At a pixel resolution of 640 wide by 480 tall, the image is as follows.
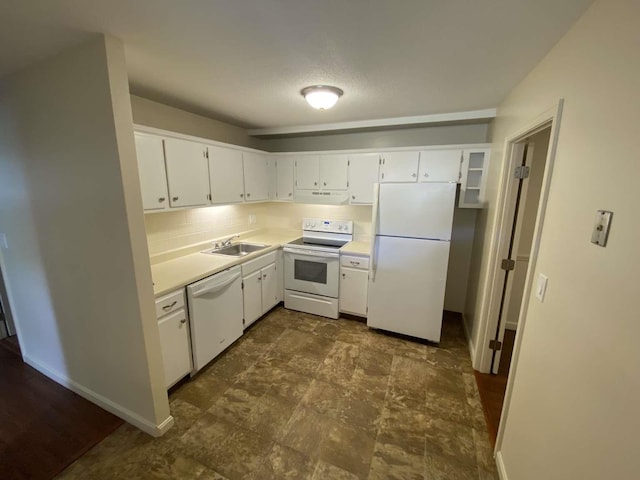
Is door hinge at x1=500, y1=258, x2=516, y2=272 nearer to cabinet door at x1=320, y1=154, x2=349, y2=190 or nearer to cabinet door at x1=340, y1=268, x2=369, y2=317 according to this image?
cabinet door at x1=340, y1=268, x2=369, y2=317

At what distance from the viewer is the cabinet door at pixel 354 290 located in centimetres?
312

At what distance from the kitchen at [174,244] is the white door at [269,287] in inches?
27.2

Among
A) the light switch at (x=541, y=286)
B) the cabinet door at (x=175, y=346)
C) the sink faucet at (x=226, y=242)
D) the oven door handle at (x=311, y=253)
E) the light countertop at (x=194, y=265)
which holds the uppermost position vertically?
the light switch at (x=541, y=286)

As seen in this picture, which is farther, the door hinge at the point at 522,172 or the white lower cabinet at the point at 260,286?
the white lower cabinet at the point at 260,286

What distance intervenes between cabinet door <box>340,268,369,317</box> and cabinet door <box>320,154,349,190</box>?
1.10 metres

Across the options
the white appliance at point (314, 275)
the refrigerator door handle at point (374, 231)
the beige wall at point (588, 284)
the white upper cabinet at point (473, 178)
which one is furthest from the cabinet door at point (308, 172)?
the beige wall at point (588, 284)

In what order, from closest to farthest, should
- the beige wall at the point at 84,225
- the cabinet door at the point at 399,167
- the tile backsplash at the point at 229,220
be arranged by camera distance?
the beige wall at the point at 84,225 < the tile backsplash at the point at 229,220 < the cabinet door at the point at 399,167

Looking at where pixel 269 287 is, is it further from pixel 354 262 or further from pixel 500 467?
pixel 500 467

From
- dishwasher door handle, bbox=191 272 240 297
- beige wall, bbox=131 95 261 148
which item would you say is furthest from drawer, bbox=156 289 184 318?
beige wall, bbox=131 95 261 148

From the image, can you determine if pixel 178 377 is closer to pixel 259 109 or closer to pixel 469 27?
pixel 259 109

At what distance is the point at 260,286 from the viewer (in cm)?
310

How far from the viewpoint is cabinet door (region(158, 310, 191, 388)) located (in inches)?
77.0

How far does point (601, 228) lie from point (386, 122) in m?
2.51

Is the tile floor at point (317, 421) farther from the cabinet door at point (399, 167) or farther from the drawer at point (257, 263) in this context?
the cabinet door at point (399, 167)
